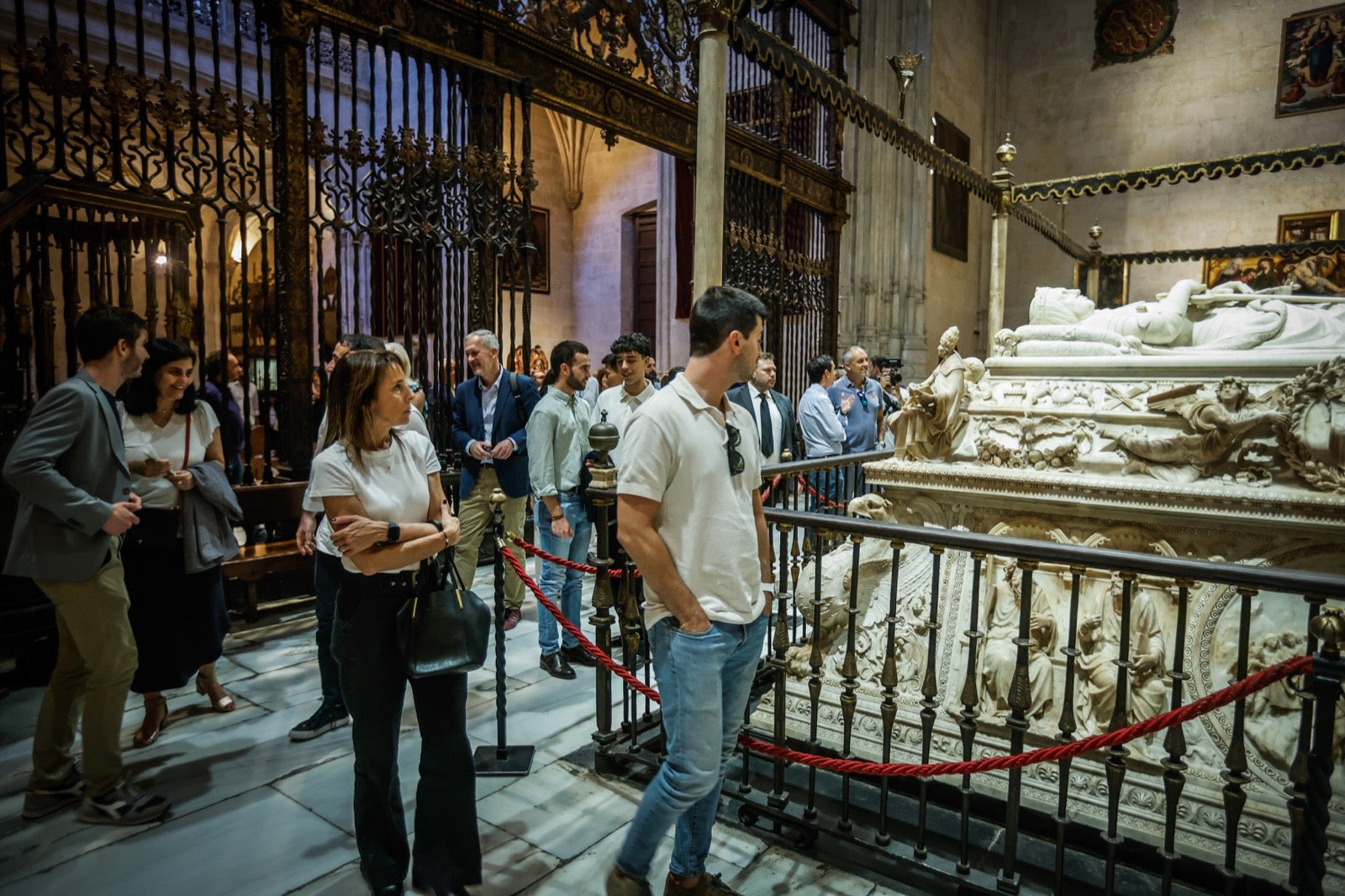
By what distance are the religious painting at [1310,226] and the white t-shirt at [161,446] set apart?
14.9 m

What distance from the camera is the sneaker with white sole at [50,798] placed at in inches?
102

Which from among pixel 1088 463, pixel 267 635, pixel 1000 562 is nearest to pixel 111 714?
pixel 267 635

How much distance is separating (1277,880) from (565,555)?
10.8ft

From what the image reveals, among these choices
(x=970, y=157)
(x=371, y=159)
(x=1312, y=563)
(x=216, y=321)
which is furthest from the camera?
(x=970, y=157)

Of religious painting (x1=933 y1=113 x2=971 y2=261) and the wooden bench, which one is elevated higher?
religious painting (x1=933 y1=113 x2=971 y2=261)

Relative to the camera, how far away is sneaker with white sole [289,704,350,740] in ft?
10.5

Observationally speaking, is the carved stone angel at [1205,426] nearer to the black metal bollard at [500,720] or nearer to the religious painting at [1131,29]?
the black metal bollard at [500,720]

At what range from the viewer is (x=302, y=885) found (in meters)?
2.25

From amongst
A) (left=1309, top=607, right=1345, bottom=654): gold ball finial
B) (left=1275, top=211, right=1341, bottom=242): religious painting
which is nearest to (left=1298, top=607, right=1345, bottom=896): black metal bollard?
(left=1309, top=607, right=1345, bottom=654): gold ball finial

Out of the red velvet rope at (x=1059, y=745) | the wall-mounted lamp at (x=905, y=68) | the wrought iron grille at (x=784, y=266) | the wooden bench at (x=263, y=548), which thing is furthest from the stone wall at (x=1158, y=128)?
the red velvet rope at (x=1059, y=745)

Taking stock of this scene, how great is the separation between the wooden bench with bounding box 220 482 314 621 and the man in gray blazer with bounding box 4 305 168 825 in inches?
72.7

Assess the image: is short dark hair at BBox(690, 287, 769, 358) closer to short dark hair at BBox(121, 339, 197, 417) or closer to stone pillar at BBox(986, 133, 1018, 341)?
short dark hair at BBox(121, 339, 197, 417)

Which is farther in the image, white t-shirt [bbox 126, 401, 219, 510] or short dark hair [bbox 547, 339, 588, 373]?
short dark hair [bbox 547, 339, 588, 373]

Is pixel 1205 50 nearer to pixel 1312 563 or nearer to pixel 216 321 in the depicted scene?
pixel 1312 563
